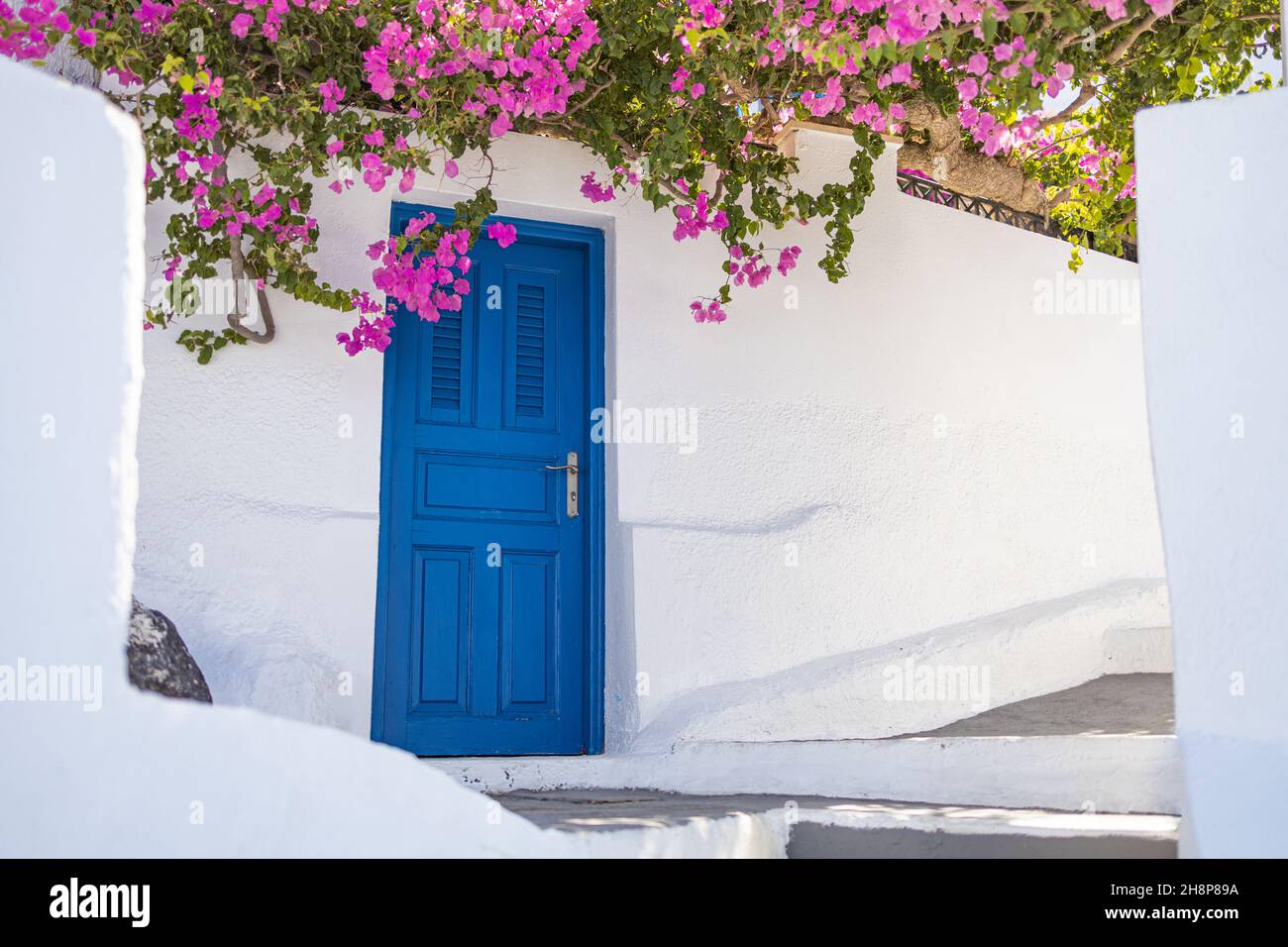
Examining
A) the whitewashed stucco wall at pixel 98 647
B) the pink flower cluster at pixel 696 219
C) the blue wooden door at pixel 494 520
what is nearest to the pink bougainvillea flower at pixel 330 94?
the blue wooden door at pixel 494 520

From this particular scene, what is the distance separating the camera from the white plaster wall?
8.82ft

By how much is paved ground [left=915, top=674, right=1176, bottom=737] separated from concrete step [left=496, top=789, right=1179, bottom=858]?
1.09 meters

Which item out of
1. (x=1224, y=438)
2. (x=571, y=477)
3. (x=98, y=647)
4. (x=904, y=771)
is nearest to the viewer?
(x=98, y=647)

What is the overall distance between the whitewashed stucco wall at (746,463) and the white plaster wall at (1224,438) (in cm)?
228

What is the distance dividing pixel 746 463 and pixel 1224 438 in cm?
245

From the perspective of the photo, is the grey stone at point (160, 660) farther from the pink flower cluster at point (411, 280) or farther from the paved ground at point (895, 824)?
the pink flower cluster at point (411, 280)

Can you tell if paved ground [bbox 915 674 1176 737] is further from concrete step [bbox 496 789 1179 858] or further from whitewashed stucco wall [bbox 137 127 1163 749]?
concrete step [bbox 496 789 1179 858]

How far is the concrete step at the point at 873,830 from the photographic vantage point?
9.20ft

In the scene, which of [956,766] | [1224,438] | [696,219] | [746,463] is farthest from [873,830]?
[696,219]

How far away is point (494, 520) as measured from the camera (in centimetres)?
487

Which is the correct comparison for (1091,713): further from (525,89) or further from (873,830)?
(525,89)

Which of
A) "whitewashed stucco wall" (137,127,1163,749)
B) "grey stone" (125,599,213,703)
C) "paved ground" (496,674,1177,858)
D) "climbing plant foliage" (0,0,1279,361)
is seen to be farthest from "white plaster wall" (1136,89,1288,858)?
"grey stone" (125,599,213,703)

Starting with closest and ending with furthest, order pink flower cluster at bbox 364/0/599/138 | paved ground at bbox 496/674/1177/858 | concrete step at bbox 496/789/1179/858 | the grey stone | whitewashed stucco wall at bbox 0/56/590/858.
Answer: whitewashed stucco wall at bbox 0/56/590/858 → concrete step at bbox 496/789/1179/858 → paved ground at bbox 496/674/1177/858 → the grey stone → pink flower cluster at bbox 364/0/599/138
